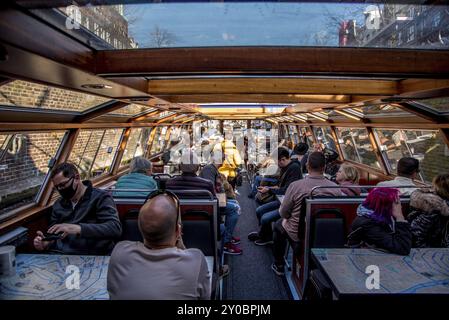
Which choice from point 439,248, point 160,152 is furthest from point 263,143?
point 439,248

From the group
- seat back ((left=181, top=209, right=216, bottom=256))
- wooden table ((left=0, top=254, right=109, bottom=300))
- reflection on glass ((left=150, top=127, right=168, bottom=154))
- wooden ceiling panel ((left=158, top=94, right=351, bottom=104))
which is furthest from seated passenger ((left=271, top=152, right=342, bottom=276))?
reflection on glass ((left=150, top=127, right=168, bottom=154))

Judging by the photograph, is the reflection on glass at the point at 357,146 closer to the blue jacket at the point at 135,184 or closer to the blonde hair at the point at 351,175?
the blonde hair at the point at 351,175

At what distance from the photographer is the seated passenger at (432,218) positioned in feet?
9.19

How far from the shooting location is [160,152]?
12008 millimetres

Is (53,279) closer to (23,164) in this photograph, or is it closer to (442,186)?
(23,164)

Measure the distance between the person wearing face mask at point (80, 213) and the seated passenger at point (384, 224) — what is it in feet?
7.54

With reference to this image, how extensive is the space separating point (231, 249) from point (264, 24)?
12.8 ft

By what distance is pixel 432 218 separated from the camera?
2824 mm

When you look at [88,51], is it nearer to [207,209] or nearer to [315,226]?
[207,209]

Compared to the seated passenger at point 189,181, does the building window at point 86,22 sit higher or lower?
higher

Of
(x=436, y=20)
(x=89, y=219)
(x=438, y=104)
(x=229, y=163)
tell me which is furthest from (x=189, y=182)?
(x=229, y=163)

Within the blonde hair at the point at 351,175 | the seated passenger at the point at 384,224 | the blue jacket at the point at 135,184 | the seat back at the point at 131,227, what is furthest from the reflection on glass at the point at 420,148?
the seat back at the point at 131,227

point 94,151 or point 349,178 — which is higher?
point 94,151

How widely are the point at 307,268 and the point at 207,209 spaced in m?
1.39
